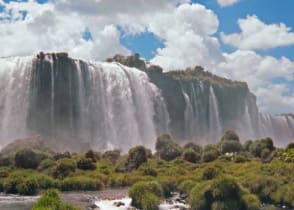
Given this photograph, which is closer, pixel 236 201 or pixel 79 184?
pixel 236 201

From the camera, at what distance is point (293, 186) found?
125ft

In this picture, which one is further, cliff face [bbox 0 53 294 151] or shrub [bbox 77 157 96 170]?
cliff face [bbox 0 53 294 151]

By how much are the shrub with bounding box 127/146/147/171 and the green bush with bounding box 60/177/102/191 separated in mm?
14049

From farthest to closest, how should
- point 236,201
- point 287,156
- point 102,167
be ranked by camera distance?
point 102,167
point 287,156
point 236,201

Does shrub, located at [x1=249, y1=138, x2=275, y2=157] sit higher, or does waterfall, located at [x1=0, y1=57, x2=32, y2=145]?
waterfall, located at [x1=0, y1=57, x2=32, y2=145]

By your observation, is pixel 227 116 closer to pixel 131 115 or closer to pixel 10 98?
pixel 131 115

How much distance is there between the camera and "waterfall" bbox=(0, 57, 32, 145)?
8694 centimetres

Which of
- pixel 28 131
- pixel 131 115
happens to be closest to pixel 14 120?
pixel 28 131

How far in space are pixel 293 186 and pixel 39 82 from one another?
6259cm

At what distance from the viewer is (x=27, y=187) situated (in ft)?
153

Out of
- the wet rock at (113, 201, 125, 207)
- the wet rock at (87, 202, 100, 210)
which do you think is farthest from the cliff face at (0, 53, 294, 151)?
the wet rock at (113, 201, 125, 207)

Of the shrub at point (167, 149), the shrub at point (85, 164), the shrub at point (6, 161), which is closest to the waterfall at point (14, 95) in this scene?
the shrub at point (6, 161)

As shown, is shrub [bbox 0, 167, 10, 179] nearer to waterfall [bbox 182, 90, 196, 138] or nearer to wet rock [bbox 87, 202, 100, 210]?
wet rock [bbox 87, 202, 100, 210]

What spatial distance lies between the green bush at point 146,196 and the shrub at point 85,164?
79.7ft
